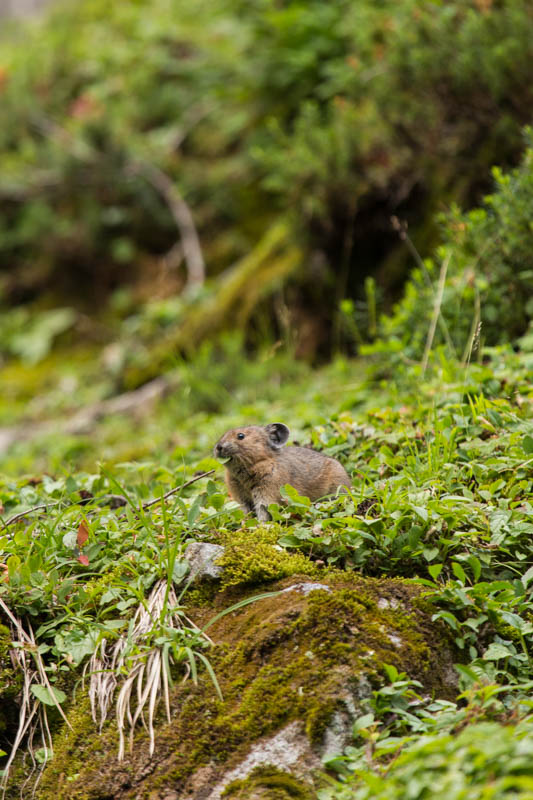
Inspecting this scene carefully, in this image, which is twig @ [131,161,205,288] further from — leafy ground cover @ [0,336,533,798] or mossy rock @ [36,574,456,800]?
mossy rock @ [36,574,456,800]

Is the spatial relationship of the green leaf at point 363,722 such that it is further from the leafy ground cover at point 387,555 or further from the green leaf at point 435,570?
the green leaf at point 435,570

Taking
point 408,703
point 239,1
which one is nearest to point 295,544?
point 408,703

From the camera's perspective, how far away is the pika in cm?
494

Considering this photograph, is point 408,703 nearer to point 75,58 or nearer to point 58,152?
point 58,152

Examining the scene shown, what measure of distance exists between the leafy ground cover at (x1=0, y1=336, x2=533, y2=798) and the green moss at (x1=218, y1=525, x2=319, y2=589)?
1 cm

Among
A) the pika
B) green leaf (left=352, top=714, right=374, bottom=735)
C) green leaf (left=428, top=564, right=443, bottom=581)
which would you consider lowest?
green leaf (left=352, top=714, right=374, bottom=735)

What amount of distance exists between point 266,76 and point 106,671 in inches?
404

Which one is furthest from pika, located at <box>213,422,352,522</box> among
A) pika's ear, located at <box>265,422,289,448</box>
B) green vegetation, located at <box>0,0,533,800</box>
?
green vegetation, located at <box>0,0,533,800</box>

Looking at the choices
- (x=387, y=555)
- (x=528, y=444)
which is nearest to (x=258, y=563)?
(x=387, y=555)

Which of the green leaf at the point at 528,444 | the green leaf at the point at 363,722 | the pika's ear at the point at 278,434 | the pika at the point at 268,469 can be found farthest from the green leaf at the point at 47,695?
the green leaf at the point at 528,444

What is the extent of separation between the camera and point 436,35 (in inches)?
337

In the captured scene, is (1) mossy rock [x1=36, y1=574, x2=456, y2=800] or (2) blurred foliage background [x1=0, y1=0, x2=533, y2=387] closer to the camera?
(1) mossy rock [x1=36, y1=574, x2=456, y2=800]

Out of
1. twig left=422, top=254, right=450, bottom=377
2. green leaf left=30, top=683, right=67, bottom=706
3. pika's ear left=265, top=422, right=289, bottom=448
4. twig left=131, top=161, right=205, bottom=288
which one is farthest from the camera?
twig left=131, top=161, right=205, bottom=288

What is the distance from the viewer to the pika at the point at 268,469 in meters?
4.94
